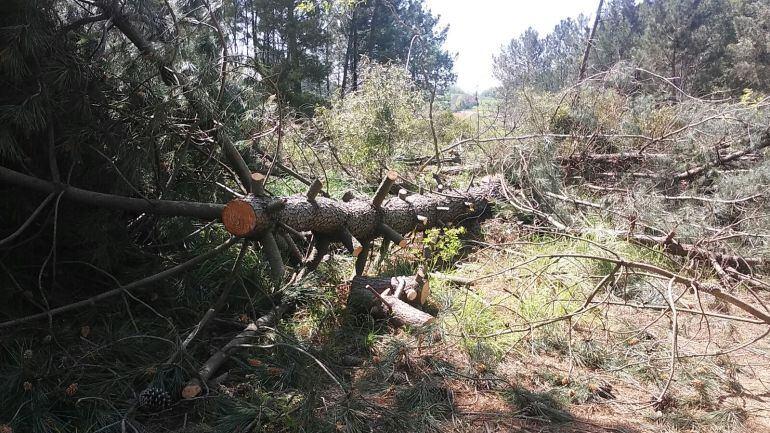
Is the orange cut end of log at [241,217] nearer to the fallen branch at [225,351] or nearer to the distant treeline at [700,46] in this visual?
the fallen branch at [225,351]

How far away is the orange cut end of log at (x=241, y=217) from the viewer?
316cm

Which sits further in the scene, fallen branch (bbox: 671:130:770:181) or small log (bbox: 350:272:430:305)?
fallen branch (bbox: 671:130:770:181)

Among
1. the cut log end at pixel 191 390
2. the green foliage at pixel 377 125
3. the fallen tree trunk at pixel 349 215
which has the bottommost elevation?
the cut log end at pixel 191 390

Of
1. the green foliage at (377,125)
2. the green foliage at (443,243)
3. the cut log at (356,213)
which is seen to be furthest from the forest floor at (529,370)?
the green foliage at (377,125)

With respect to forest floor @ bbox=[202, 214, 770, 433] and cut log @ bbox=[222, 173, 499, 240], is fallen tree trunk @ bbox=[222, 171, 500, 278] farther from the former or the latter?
forest floor @ bbox=[202, 214, 770, 433]

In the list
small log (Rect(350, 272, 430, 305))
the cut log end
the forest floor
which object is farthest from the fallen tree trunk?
the cut log end

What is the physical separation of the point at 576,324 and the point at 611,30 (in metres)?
17.4

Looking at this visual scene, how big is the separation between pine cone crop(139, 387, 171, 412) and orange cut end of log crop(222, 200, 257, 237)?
1.04 metres

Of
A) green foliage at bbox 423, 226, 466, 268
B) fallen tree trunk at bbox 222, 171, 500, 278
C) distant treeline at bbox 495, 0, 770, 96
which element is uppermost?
distant treeline at bbox 495, 0, 770, 96

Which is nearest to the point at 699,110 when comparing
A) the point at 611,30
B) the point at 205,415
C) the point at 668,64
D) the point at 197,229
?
the point at 197,229

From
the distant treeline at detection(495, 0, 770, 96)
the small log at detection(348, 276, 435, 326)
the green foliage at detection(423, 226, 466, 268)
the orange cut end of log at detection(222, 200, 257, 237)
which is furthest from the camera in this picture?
the distant treeline at detection(495, 0, 770, 96)

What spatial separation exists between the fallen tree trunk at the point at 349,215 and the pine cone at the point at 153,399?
3.41 ft

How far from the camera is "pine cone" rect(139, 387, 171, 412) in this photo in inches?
96.6

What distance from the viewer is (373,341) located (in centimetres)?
338
